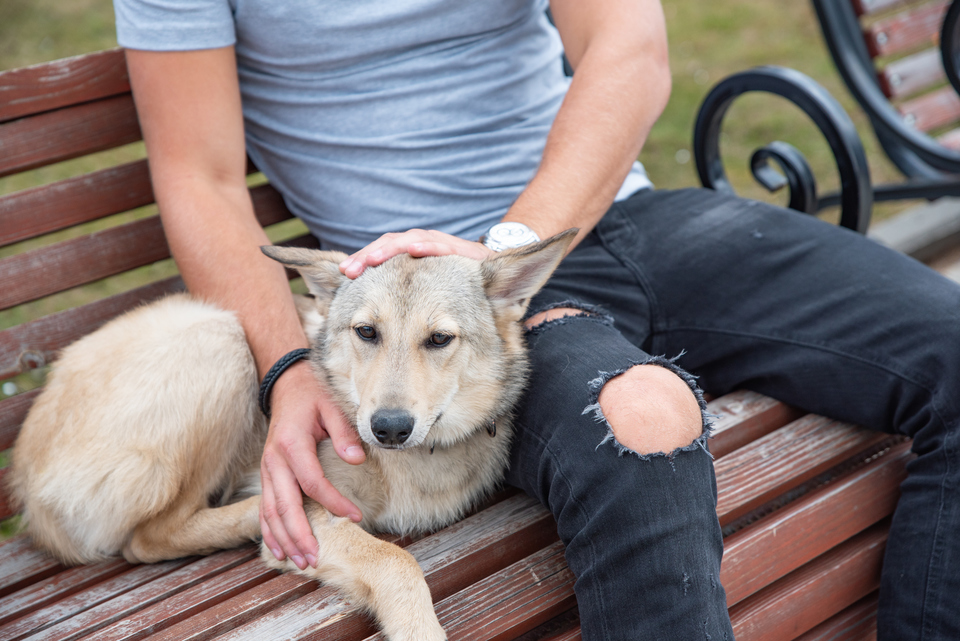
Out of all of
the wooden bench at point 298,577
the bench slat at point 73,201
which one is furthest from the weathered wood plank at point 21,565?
the bench slat at point 73,201

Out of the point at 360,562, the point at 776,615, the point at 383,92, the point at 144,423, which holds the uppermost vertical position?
the point at 383,92

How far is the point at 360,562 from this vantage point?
1854 millimetres

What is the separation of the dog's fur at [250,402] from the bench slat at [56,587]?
0.04 m

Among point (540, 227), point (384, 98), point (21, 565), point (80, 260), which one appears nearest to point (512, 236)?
point (540, 227)

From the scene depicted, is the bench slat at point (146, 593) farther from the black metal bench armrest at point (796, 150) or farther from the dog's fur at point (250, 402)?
the black metal bench armrest at point (796, 150)

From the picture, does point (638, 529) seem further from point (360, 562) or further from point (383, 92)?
point (383, 92)

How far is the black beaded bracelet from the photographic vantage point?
6.94 ft

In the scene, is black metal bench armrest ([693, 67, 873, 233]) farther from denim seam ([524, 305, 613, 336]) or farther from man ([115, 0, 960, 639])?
denim seam ([524, 305, 613, 336])

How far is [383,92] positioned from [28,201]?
1187mm

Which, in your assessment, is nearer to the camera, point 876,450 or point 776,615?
point 776,615

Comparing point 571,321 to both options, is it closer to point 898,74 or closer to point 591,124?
point 591,124

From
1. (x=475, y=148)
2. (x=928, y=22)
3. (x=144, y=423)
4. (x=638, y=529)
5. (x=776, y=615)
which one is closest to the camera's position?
(x=638, y=529)

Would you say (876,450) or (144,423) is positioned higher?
(144,423)

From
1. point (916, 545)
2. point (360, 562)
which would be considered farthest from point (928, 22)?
point (360, 562)
